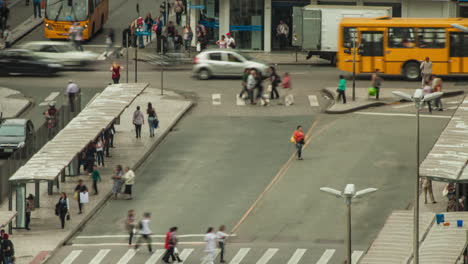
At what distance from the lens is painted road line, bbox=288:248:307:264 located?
54250 mm

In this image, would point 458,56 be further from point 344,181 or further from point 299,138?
point 344,181

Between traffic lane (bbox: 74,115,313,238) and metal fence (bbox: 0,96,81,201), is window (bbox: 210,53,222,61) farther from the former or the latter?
metal fence (bbox: 0,96,81,201)

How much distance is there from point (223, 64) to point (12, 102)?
1155cm

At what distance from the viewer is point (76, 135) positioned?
211ft

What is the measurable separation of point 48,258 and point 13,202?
23.2ft

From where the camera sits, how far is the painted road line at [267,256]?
54.4 meters

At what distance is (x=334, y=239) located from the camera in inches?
2231

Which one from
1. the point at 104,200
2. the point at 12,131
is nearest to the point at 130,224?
the point at 104,200

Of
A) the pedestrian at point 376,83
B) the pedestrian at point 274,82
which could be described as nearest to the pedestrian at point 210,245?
the pedestrian at point 274,82

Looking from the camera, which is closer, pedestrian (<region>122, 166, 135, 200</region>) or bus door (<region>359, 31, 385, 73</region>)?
pedestrian (<region>122, 166, 135, 200</region>)

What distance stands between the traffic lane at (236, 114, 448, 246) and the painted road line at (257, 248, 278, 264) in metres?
1.35

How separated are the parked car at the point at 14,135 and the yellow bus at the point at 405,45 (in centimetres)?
1892

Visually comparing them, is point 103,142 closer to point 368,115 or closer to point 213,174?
point 213,174

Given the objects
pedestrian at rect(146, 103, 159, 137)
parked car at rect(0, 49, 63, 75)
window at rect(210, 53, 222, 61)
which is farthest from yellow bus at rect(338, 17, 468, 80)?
parked car at rect(0, 49, 63, 75)
